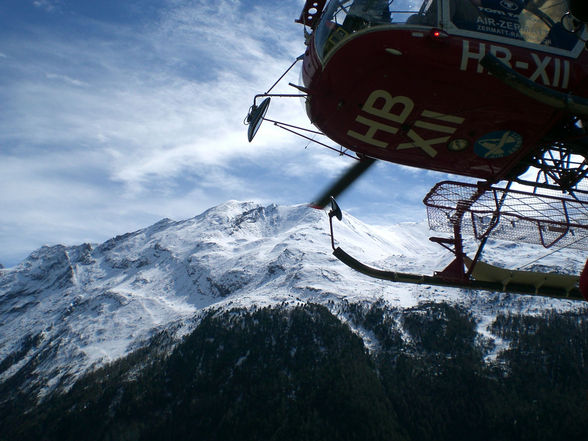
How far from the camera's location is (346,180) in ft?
32.7

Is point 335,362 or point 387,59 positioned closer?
point 387,59

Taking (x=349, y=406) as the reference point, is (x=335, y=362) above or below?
above

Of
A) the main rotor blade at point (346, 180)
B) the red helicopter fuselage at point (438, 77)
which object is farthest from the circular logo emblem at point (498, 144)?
the main rotor blade at point (346, 180)

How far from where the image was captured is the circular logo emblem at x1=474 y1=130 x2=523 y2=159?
9375 mm

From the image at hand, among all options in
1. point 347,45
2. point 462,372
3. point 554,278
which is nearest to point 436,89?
point 347,45

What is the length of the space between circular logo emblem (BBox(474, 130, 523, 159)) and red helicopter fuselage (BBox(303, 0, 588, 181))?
0.02m

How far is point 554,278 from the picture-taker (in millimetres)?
11758

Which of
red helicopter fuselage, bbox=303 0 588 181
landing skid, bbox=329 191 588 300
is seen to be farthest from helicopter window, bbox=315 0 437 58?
landing skid, bbox=329 191 588 300

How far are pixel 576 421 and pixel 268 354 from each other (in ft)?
338

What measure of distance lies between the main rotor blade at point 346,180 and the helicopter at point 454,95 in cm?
2

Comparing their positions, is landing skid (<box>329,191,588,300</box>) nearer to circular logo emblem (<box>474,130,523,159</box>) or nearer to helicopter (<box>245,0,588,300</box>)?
helicopter (<box>245,0,588,300</box>)

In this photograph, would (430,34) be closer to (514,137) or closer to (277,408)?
(514,137)

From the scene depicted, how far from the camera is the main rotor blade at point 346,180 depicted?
391 inches

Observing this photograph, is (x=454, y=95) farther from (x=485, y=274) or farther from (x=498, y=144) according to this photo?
(x=485, y=274)
